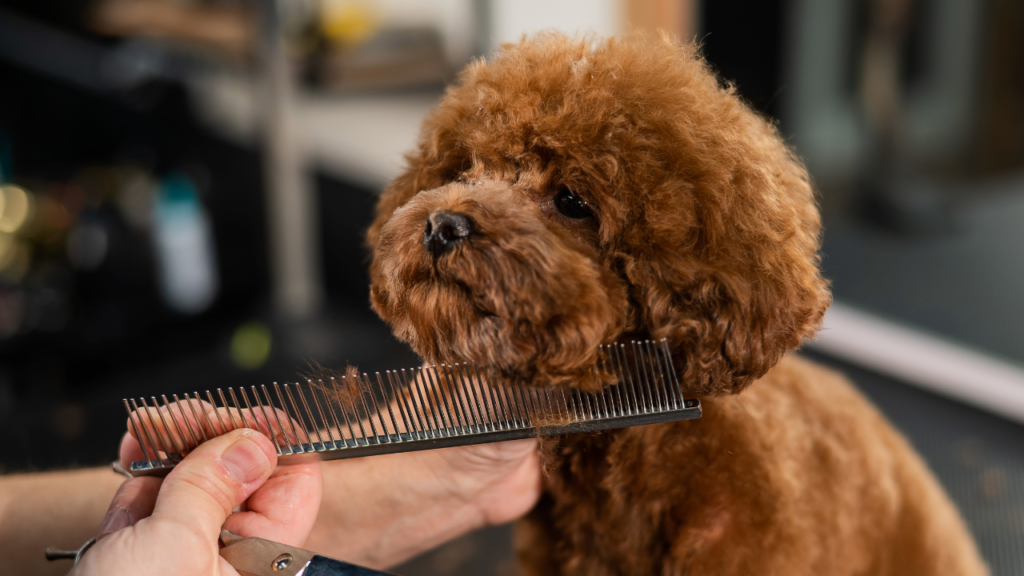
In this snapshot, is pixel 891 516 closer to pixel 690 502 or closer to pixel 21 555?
pixel 690 502

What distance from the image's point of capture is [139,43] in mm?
2742

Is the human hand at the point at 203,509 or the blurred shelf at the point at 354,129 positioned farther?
the blurred shelf at the point at 354,129

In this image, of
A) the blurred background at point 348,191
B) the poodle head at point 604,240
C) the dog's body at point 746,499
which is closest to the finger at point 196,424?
the poodle head at point 604,240

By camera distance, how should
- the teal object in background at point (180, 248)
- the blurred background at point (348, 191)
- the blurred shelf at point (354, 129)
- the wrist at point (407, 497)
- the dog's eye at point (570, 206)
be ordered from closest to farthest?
the dog's eye at point (570, 206) < the wrist at point (407, 497) < the blurred background at point (348, 191) < the teal object in background at point (180, 248) < the blurred shelf at point (354, 129)

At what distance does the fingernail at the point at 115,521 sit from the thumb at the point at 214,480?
0.07 meters

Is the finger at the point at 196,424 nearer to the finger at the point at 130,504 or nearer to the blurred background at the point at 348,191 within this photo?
the finger at the point at 130,504

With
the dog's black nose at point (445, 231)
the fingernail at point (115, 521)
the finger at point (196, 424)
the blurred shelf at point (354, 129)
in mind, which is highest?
the dog's black nose at point (445, 231)

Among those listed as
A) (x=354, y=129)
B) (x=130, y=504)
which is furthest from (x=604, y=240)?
(x=354, y=129)

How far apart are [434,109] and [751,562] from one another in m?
0.54

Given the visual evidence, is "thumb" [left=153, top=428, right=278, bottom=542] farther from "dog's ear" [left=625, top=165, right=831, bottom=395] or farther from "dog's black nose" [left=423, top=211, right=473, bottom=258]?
"dog's ear" [left=625, top=165, right=831, bottom=395]

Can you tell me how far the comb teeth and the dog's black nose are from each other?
103 mm

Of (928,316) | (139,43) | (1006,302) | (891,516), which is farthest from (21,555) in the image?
(139,43)

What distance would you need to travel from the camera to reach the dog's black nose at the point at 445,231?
1.90 feet

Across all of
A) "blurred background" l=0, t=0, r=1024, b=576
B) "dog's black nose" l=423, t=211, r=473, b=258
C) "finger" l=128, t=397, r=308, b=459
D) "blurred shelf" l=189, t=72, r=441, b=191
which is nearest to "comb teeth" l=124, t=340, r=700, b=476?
"finger" l=128, t=397, r=308, b=459
